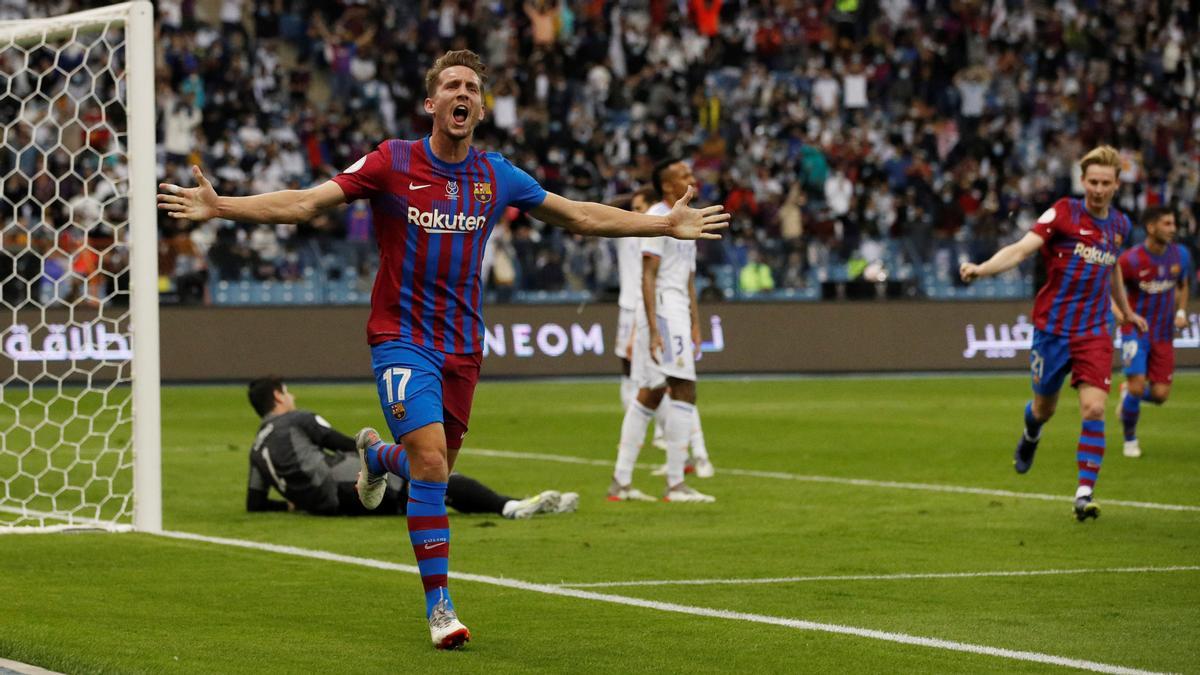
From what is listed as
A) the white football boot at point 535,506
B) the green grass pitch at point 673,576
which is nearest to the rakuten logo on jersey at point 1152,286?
the green grass pitch at point 673,576

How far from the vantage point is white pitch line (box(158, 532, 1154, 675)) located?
6.62 m

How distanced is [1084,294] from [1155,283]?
18.4 feet

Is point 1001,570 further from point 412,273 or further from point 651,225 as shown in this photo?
point 412,273

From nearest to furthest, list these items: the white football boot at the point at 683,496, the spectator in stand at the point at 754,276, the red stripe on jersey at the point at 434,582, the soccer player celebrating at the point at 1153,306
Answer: the red stripe on jersey at the point at 434,582 → the white football boot at the point at 683,496 → the soccer player celebrating at the point at 1153,306 → the spectator in stand at the point at 754,276

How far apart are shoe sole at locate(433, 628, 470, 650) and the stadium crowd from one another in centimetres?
1975

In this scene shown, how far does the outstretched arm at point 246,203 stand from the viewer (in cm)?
661

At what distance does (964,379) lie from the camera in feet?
91.4

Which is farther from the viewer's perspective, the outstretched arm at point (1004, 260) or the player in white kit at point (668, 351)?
the player in white kit at point (668, 351)

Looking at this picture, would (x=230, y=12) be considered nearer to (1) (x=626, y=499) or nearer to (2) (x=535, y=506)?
(1) (x=626, y=499)

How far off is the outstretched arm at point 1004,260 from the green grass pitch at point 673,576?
1.49 metres

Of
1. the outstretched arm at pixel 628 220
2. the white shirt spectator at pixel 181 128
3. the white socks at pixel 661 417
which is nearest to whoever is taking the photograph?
the outstretched arm at pixel 628 220

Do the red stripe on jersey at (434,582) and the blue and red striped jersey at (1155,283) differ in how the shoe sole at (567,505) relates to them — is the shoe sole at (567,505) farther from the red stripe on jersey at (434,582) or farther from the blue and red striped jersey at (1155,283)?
the blue and red striped jersey at (1155,283)

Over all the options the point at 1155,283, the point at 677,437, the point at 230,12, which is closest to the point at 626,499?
the point at 677,437

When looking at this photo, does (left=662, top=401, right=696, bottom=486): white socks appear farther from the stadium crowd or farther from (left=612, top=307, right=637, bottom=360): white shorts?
the stadium crowd
